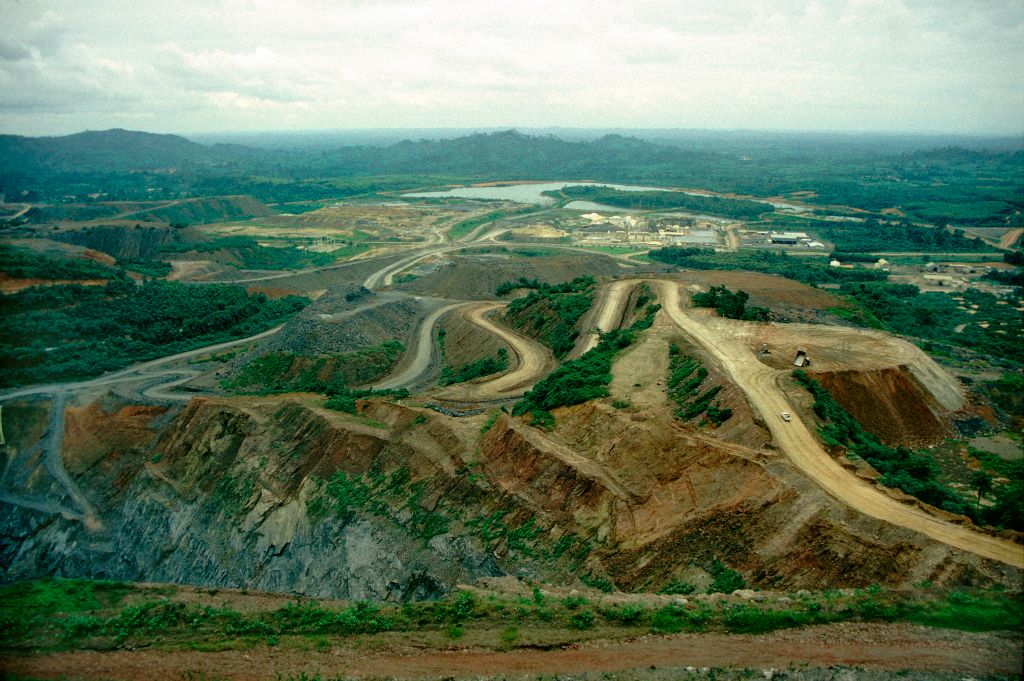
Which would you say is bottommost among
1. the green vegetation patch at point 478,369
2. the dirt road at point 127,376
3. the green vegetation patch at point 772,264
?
the dirt road at point 127,376

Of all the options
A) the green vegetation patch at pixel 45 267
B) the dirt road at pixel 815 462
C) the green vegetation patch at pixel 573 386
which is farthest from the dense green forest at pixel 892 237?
the green vegetation patch at pixel 45 267

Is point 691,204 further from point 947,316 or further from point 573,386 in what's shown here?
point 573,386

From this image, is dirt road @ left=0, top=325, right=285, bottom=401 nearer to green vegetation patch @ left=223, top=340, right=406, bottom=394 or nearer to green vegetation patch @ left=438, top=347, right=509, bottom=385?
green vegetation patch @ left=223, top=340, right=406, bottom=394

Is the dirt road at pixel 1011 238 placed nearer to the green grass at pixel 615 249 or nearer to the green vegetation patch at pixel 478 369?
A: the green grass at pixel 615 249

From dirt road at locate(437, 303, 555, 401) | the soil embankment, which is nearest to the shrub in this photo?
the soil embankment

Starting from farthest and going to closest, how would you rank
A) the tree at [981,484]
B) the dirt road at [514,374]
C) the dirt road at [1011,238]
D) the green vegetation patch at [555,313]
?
1. the dirt road at [1011,238]
2. the green vegetation patch at [555,313]
3. the dirt road at [514,374]
4. the tree at [981,484]

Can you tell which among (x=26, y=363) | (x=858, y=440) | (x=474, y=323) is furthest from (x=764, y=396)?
(x=26, y=363)

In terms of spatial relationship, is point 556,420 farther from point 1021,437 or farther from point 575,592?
point 1021,437
